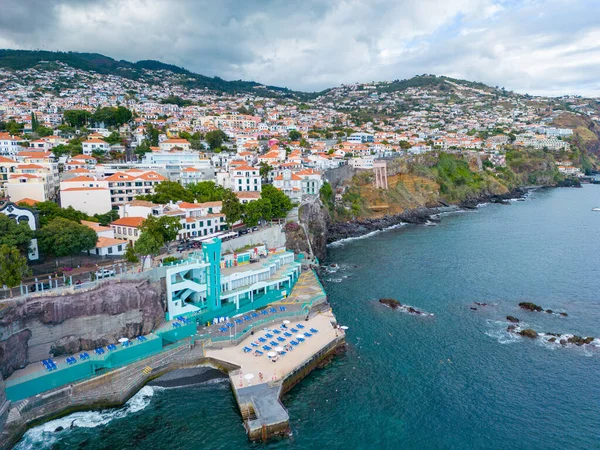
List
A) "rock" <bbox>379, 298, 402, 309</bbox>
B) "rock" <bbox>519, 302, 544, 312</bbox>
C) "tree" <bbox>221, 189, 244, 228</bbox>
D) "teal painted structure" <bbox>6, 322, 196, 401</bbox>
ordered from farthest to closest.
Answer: "tree" <bbox>221, 189, 244, 228</bbox> → "rock" <bbox>379, 298, 402, 309</bbox> → "rock" <bbox>519, 302, 544, 312</bbox> → "teal painted structure" <bbox>6, 322, 196, 401</bbox>

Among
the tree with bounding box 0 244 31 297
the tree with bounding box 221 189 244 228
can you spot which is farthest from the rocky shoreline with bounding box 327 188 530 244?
the tree with bounding box 0 244 31 297

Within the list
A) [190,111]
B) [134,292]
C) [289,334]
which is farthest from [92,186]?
[190,111]

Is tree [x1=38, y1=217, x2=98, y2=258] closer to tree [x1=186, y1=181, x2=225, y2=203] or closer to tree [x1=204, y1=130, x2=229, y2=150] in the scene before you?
tree [x1=186, y1=181, x2=225, y2=203]

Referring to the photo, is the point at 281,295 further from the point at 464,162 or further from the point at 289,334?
the point at 464,162

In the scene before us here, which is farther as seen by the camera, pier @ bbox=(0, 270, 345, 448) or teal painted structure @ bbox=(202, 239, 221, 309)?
teal painted structure @ bbox=(202, 239, 221, 309)

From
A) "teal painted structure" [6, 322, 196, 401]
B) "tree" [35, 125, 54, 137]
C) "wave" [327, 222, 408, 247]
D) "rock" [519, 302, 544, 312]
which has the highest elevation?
"tree" [35, 125, 54, 137]

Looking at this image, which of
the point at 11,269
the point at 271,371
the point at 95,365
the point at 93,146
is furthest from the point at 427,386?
the point at 93,146

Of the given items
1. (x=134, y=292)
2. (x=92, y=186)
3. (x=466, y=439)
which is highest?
(x=92, y=186)
